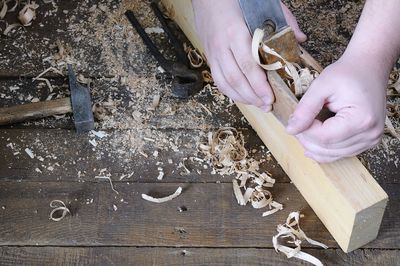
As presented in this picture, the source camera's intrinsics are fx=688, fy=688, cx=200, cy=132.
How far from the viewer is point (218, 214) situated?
1396mm

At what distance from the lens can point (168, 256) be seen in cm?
133

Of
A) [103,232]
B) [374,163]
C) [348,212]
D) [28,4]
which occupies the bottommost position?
[374,163]

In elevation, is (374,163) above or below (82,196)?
below

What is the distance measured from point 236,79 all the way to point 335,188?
0.27 m

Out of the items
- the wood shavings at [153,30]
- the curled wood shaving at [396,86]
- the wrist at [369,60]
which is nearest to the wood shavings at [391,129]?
the curled wood shaving at [396,86]

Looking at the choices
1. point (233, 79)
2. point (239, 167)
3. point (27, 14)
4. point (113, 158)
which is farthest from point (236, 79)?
point (27, 14)

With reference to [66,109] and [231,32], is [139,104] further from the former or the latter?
[231,32]

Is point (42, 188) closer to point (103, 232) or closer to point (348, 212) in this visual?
point (103, 232)

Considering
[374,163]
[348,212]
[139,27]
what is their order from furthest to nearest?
1. [139,27]
2. [374,163]
3. [348,212]

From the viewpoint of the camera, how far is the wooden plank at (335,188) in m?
1.23

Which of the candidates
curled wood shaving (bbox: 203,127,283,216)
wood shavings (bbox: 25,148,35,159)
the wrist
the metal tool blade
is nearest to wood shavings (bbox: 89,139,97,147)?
wood shavings (bbox: 25,148,35,159)

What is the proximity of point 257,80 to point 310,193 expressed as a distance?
10.3 inches

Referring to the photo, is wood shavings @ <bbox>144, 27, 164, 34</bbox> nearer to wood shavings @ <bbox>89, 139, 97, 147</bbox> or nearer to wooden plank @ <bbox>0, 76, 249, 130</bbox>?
wooden plank @ <bbox>0, 76, 249, 130</bbox>

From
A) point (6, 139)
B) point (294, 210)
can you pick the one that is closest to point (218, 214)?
point (294, 210)
